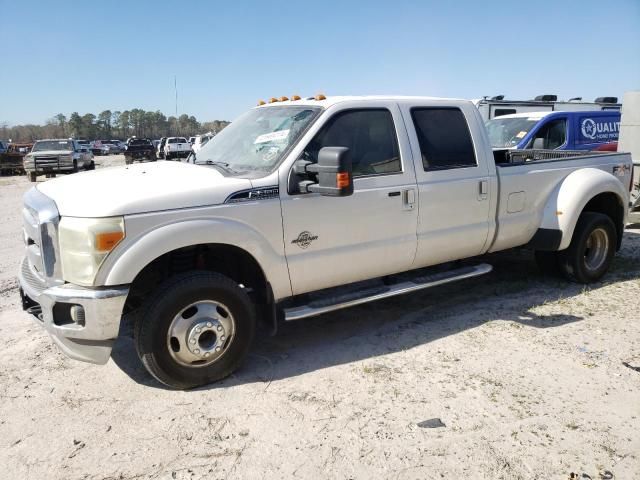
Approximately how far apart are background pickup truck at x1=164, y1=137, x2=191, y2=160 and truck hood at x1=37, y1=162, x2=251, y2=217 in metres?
29.9

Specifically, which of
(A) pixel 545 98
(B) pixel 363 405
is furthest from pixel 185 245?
(A) pixel 545 98

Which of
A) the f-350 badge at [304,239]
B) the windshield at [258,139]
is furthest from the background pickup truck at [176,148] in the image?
the f-350 badge at [304,239]

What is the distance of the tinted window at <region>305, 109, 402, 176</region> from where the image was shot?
4.05m

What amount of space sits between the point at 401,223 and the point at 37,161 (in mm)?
22029

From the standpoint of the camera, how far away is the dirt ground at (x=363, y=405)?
110 inches

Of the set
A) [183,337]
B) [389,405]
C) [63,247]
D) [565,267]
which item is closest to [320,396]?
[389,405]

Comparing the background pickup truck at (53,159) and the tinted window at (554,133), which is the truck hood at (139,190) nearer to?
the tinted window at (554,133)

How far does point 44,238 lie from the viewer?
335 cm

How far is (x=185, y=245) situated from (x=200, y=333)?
24.2 inches

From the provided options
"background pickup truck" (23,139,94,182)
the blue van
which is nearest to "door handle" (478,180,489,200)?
the blue van

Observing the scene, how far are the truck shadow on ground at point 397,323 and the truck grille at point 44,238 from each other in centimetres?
94

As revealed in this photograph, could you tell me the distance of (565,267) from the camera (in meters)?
5.69

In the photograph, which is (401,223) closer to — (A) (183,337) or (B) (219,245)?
(B) (219,245)

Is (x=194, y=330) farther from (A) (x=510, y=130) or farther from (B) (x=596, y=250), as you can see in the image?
(A) (x=510, y=130)
